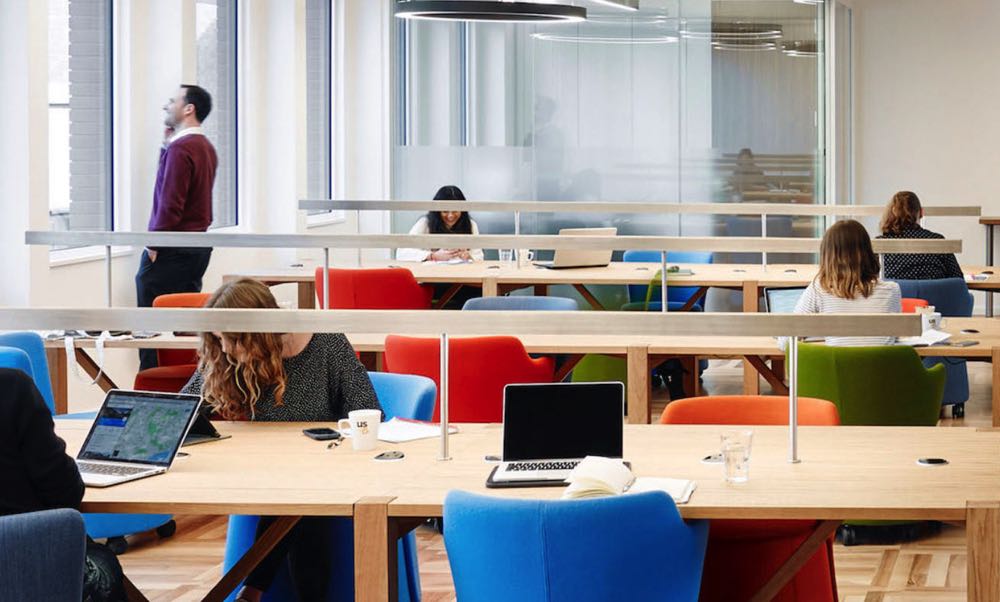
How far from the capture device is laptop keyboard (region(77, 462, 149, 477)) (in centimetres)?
336

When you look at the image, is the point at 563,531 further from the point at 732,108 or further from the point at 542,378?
the point at 732,108

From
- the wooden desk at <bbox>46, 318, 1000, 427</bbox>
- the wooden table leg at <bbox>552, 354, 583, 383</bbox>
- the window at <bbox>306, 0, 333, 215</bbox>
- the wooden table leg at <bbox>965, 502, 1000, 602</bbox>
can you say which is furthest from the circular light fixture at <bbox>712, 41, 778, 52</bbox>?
the wooden table leg at <bbox>965, 502, 1000, 602</bbox>

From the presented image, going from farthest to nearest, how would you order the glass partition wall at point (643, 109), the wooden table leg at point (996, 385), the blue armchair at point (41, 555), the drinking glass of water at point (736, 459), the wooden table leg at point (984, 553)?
1. the glass partition wall at point (643, 109)
2. the wooden table leg at point (996, 385)
3. the drinking glass of water at point (736, 459)
4. the wooden table leg at point (984, 553)
5. the blue armchair at point (41, 555)

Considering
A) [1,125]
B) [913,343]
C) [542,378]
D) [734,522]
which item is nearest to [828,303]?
[913,343]

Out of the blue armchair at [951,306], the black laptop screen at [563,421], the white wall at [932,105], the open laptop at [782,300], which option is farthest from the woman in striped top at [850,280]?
the white wall at [932,105]

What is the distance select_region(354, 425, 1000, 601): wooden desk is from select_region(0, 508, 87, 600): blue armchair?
65 centimetres

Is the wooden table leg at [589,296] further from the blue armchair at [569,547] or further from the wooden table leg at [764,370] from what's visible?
the blue armchair at [569,547]

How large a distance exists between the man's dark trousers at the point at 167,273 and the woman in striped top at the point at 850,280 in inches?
140

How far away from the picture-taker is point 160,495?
314 cm

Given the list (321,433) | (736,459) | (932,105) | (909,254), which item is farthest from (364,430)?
(932,105)

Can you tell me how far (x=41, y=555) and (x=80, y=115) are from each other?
5.58 meters

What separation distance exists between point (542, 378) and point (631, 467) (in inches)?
72.3

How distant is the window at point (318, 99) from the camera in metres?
11.8

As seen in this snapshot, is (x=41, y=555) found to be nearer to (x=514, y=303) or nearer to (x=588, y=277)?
(x=514, y=303)
